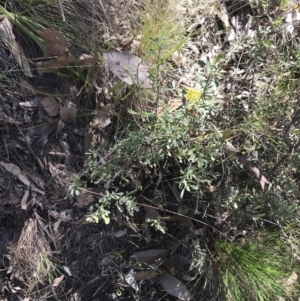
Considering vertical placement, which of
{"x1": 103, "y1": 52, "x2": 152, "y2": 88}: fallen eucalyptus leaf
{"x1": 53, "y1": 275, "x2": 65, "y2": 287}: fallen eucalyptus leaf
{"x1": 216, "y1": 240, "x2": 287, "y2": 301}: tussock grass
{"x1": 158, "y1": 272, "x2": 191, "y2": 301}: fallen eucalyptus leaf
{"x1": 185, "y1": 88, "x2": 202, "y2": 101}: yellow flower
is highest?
{"x1": 185, "y1": 88, "x2": 202, "y2": 101}: yellow flower

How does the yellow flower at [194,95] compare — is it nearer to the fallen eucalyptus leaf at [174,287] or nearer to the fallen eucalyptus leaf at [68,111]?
the fallen eucalyptus leaf at [68,111]

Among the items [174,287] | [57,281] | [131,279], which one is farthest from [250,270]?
[57,281]

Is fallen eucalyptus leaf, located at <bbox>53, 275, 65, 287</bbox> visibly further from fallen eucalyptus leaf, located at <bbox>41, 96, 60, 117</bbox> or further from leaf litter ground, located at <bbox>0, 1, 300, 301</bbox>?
fallen eucalyptus leaf, located at <bbox>41, 96, 60, 117</bbox>

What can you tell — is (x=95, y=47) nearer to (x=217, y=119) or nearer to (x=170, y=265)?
(x=217, y=119)

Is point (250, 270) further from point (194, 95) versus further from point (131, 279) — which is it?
point (194, 95)

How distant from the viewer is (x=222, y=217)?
2.18 metres

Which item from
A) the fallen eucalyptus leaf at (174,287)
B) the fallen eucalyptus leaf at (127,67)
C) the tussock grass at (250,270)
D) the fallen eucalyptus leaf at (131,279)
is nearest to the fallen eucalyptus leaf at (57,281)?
the fallen eucalyptus leaf at (131,279)

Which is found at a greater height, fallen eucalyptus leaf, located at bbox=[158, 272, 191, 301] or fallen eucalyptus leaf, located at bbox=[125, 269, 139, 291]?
fallen eucalyptus leaf, located at bbox=[158, 272, 191, 301]

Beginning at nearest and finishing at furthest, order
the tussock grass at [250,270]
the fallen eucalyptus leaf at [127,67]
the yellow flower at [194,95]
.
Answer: the yellow flower at [194,95], the fallen eucalyptus leaf at [127,67], the tussock grass at [250,270]

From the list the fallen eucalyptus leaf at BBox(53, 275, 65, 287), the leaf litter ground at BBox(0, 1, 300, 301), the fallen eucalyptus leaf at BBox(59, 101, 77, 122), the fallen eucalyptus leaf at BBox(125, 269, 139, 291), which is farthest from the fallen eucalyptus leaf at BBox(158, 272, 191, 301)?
the fallen eucalyptus leaf at BBox(59, 101, 77, 122)

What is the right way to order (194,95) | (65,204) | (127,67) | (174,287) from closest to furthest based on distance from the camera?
1. (194,95)
2. (127,67)
3. (65,204)
4. (174,287)

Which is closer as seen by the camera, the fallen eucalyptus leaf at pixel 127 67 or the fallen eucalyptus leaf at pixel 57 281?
the fallen eucalyptus leaf at pixel 127 67

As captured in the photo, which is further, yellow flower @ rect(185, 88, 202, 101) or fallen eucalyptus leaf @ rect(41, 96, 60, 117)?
fallen eucalyptus leaf @ rect(41, 96, 60, 117)

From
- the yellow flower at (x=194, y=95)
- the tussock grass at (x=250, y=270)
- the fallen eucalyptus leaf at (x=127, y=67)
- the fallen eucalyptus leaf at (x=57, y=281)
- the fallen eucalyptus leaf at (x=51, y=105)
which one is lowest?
the fallen eucalyptus leaf at (x=57, y=281)
